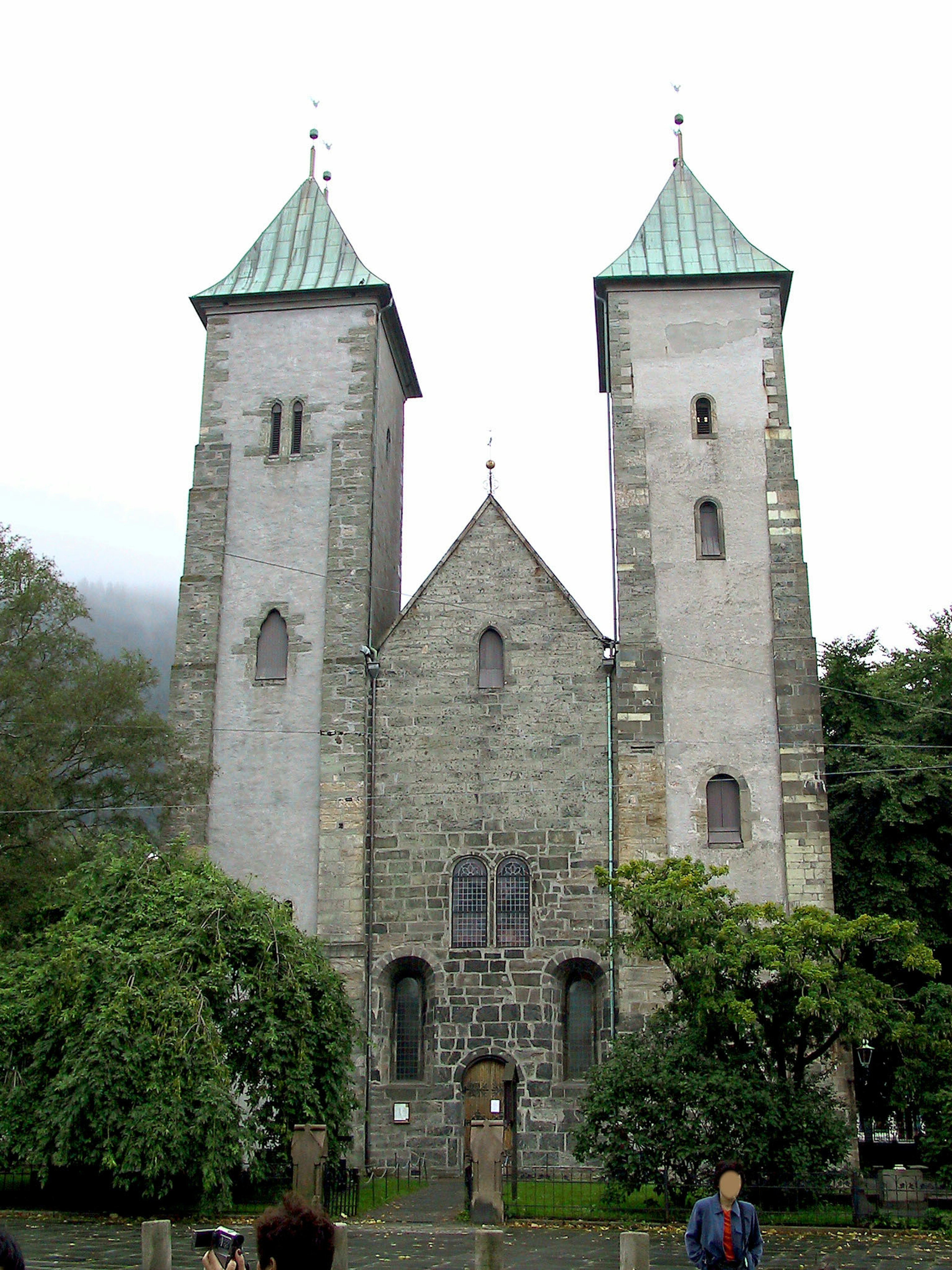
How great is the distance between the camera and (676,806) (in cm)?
2598

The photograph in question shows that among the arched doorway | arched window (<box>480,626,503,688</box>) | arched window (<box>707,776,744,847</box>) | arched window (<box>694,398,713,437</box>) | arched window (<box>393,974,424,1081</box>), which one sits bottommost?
the arched doorway

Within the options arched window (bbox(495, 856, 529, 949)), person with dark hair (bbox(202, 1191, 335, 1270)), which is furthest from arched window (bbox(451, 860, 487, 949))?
person with dark hair (bbox(202, 1191, 335, 1270))

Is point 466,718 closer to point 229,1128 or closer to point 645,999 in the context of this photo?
point 645,999

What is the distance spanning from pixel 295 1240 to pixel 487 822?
2122 centimetres

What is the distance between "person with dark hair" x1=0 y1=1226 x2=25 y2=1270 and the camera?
5.20 meters

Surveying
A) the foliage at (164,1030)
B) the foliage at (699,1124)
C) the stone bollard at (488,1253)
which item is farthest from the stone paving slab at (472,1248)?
the stone bollard at (488,1253)

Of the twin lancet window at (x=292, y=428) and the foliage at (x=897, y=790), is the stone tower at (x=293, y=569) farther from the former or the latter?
the foliage at (x=897, y=790)

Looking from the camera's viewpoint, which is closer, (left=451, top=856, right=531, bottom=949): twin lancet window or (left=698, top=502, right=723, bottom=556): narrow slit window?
(left=451, top=856, right=531, bottom=949): twin lancet window

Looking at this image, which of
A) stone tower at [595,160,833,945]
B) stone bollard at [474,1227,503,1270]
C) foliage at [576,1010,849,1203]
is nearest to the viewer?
stone bollard at [474,1227,503,1270]

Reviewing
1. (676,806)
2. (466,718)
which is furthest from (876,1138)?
(466,718)

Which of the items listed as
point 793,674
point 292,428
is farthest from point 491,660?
point 292,428

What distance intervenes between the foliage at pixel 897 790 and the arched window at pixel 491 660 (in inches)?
304

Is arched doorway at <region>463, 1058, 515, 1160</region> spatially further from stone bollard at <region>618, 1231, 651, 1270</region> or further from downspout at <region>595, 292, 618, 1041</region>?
stone bollard at <region>618, 1231, 651, 1270</region>

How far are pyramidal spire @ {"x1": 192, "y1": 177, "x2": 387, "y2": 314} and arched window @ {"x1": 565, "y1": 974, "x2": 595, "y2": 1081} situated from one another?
53.4 ft
